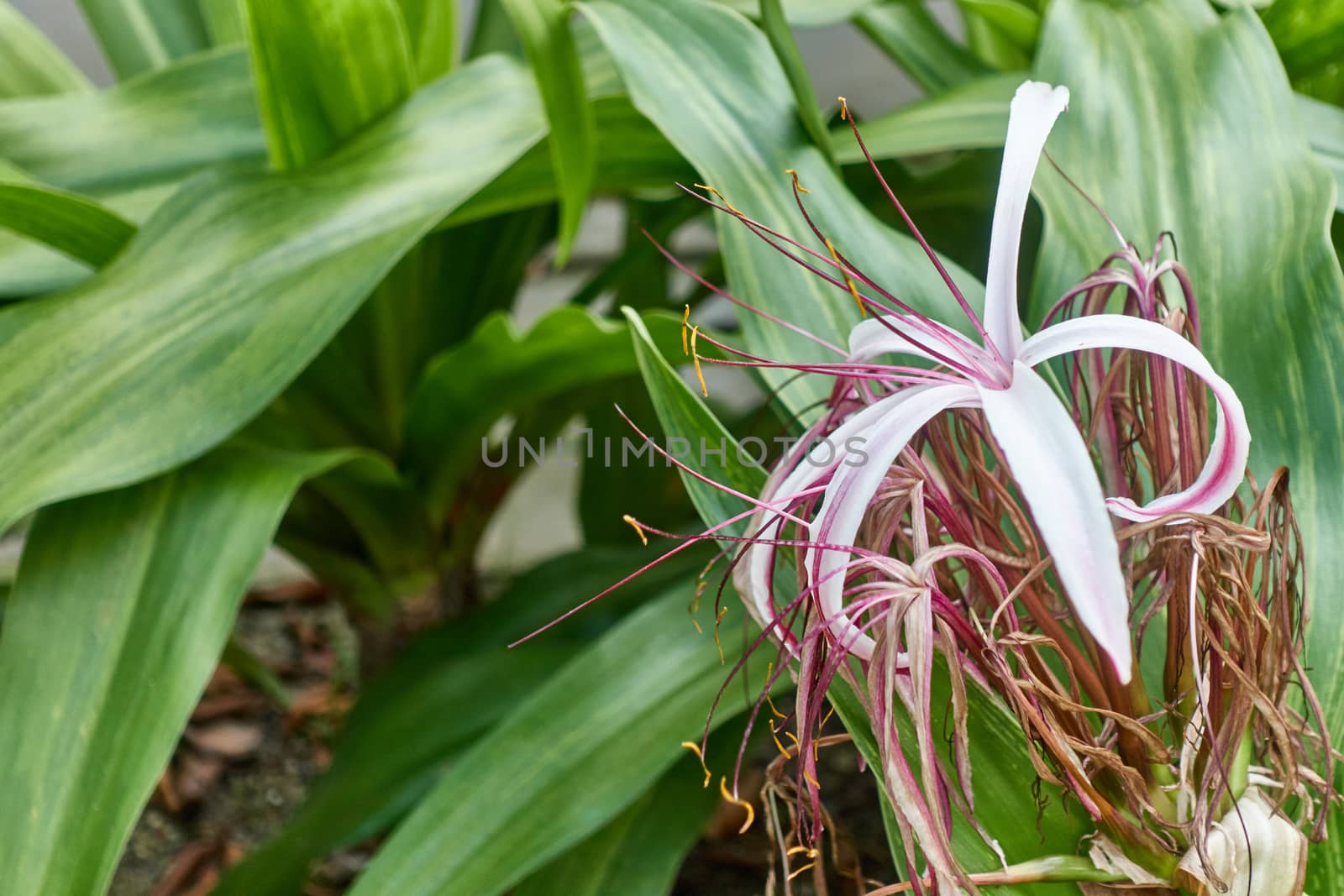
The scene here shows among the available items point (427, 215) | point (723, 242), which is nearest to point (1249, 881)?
point (723, 242)

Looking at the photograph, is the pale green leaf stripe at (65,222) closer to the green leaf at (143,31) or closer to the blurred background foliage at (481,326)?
the blurred background foliage at (481,326)

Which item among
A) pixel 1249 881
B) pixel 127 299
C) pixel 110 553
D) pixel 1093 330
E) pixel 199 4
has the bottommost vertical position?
pixel 1249 881

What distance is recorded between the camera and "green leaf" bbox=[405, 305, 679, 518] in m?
0.48

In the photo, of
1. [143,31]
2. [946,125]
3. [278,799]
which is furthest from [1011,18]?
[278,799]

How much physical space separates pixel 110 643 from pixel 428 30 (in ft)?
1.28

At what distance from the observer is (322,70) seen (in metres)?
0.49

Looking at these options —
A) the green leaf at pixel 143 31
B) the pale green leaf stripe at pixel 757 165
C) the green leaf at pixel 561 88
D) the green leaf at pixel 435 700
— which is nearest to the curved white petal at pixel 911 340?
the pale green leaf stripe at pixel 757 165

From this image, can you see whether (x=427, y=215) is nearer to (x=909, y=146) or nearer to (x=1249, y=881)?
(x=909, y=146)

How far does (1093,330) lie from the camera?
0.75 ft

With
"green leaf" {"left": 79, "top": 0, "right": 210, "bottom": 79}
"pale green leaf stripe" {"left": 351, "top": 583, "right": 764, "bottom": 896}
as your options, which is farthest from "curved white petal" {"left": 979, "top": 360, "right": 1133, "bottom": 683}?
"green leaf" {"left": 79, "top": 0, "right": 210, "bottom": 79}

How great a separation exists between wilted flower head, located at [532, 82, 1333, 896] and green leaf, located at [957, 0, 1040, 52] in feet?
0.88

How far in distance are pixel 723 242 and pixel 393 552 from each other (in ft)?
1.17

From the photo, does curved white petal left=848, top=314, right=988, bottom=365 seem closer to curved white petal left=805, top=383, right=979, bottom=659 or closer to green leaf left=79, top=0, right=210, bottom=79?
curved white petal left=805, top=383, right=979, bottom=659

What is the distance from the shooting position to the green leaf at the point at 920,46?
0.62m
